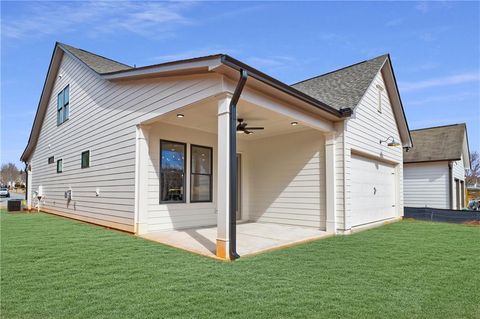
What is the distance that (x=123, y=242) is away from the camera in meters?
5.84

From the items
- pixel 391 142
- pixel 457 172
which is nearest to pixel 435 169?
pixel 457 172

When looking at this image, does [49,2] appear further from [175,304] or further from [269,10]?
[175,304]

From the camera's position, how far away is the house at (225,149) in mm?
5391

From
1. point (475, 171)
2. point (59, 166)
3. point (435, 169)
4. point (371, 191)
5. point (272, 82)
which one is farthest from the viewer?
point (475, 171)

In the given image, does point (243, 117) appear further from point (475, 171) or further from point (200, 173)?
point (475, 171)

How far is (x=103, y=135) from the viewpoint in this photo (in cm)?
845

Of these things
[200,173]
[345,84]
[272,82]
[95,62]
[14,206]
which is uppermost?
[95,62]

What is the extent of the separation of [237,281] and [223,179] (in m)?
1.72

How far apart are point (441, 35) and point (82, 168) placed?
38.2ft

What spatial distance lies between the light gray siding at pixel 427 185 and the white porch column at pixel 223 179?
1326 centimetres

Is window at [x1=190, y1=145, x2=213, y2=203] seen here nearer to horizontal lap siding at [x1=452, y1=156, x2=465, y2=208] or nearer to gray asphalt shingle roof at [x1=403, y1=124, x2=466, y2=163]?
gray asphalt shingle roof at [x1=403, y1=124, x2=466, y2=163]

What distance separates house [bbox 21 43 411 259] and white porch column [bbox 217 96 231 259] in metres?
0.02

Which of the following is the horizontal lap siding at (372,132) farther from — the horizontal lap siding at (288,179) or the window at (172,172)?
the window at (172,172)

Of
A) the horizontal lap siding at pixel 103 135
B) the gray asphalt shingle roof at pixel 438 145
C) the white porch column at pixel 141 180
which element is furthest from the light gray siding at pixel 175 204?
the gray asphalt shingle roof at pixel 438 145
